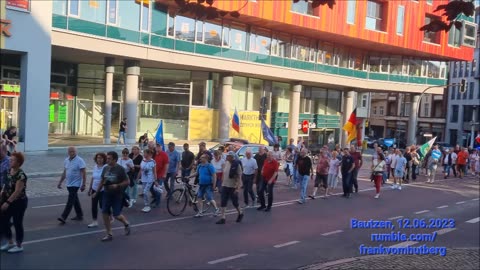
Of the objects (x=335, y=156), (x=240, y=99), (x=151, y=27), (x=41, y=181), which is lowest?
(x=41, y=181)

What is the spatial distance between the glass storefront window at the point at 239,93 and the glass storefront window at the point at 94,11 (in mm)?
12266

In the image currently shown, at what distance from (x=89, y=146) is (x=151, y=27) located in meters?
7.31

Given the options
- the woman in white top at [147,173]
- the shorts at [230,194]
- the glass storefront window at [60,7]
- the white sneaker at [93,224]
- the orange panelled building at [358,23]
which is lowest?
the white sneaker at [93,224]

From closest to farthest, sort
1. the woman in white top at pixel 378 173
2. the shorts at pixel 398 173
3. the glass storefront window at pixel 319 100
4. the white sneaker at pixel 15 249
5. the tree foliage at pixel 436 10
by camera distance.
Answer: the tree foliage at pixel 436 10 → the white sneaker at pixel 15 249 → the woman in white top at pixel 378 173 → the shorts at pixel 398 173 → the glass storefront window at pixel 319 100

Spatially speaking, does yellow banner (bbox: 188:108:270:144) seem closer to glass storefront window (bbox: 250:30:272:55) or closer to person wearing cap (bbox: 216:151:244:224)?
glass storefront window (bbox: 250:30:272:55)

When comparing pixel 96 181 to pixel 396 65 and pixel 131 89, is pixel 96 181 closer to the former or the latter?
pixel 131 89

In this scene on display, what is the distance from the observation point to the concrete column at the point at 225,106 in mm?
33219

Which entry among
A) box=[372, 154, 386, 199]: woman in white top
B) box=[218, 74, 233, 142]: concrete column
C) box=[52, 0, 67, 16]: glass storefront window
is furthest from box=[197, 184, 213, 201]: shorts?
box=[218, 74, 233, 142]: concrete column

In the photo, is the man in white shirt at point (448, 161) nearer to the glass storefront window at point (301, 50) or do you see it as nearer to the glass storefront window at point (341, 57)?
the glass storefront window at point (301, 50)

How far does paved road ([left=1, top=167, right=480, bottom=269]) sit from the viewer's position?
7.86 m

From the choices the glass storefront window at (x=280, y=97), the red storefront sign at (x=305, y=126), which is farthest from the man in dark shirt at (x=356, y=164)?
the red storefront sign at (x=305, y=126)

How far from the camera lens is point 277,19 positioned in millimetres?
32000

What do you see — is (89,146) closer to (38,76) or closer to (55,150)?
(55,150)

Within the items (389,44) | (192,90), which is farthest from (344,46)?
(192,90)
